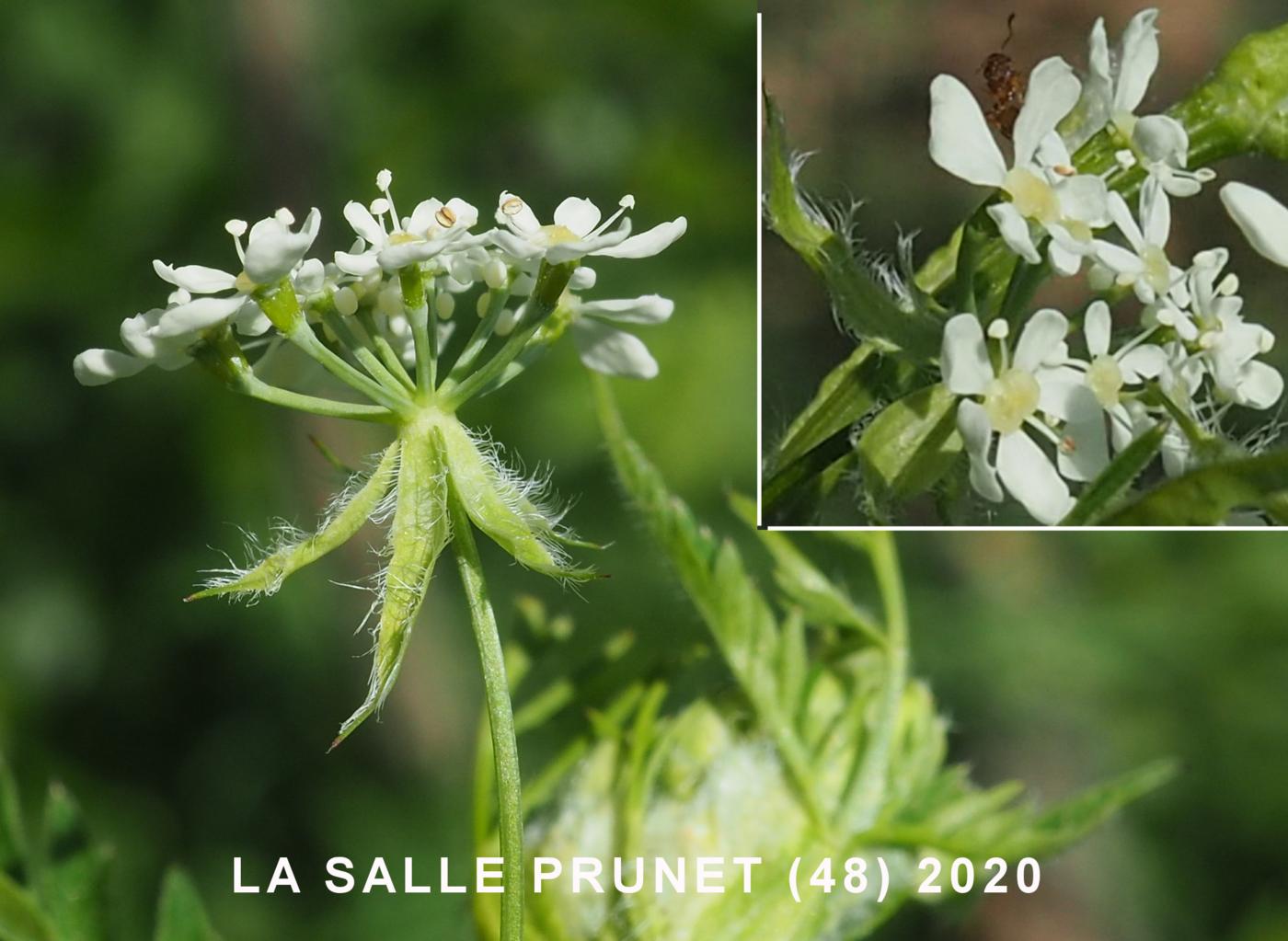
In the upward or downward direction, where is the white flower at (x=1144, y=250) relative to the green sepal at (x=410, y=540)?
upward

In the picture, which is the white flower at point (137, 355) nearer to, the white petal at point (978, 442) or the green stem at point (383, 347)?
the green stem at point (383, 347)

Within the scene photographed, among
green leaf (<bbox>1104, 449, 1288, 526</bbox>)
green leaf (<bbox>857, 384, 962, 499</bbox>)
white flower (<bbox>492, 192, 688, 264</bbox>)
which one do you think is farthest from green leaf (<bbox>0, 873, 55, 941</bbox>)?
green leaf (<bbox>1104, 449, 1288, 526</bbox>)

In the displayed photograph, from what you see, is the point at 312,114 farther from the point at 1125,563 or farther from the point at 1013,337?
the point at 1013,337

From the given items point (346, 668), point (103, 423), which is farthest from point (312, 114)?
point (346, 668)

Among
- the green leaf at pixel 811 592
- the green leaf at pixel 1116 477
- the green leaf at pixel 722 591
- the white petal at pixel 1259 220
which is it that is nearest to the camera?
the green leaf at pixel 1116 477

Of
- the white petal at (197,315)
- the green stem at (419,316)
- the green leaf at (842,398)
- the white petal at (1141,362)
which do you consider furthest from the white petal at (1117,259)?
the white petal at (197,315)

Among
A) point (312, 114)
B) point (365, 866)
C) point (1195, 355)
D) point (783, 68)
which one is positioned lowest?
point (365, 866)

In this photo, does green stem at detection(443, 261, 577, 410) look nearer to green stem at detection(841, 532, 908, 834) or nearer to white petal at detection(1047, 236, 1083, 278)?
white petal at detection(1047, 236, 1083, 278)
